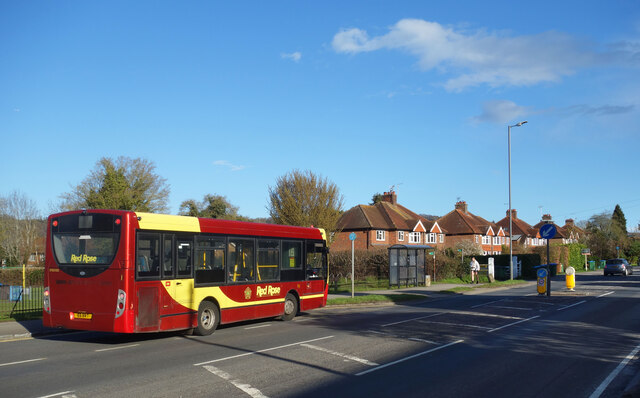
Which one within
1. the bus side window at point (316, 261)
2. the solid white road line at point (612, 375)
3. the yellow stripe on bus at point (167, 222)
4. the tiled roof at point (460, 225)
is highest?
the tiled roof at point (460, 225)

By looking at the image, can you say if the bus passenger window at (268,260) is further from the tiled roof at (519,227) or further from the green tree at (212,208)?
the tiled roof at (519,227)

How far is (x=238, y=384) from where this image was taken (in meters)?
8.00

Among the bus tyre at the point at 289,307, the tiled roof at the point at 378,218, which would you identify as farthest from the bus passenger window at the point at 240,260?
the tiled roof at the point at 378,218

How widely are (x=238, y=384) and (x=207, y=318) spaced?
5.93m

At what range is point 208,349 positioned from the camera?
37.0 feet

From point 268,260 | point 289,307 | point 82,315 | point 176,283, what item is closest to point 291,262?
point 268,260

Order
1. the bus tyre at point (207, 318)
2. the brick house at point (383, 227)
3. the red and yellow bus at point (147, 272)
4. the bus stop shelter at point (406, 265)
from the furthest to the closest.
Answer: the brick house at point (383, 227), the bus stop shelter at point (406, 265), the bus tyre at point (207, 318), the red and yellow bus at point (147, 272)

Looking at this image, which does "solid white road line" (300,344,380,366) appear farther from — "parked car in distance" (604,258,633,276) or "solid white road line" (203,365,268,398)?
"parked car in distance" (604,258,633,276)

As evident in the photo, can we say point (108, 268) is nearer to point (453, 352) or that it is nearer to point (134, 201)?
point (453, 352)

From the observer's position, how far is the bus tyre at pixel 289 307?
16812mm

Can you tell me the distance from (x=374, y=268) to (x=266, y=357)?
90.2ft

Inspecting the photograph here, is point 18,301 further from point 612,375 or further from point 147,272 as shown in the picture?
point 612,375

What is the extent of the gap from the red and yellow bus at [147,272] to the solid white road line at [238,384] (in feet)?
10.5

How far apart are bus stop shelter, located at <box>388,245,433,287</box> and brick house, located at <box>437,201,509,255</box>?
40.2 m
